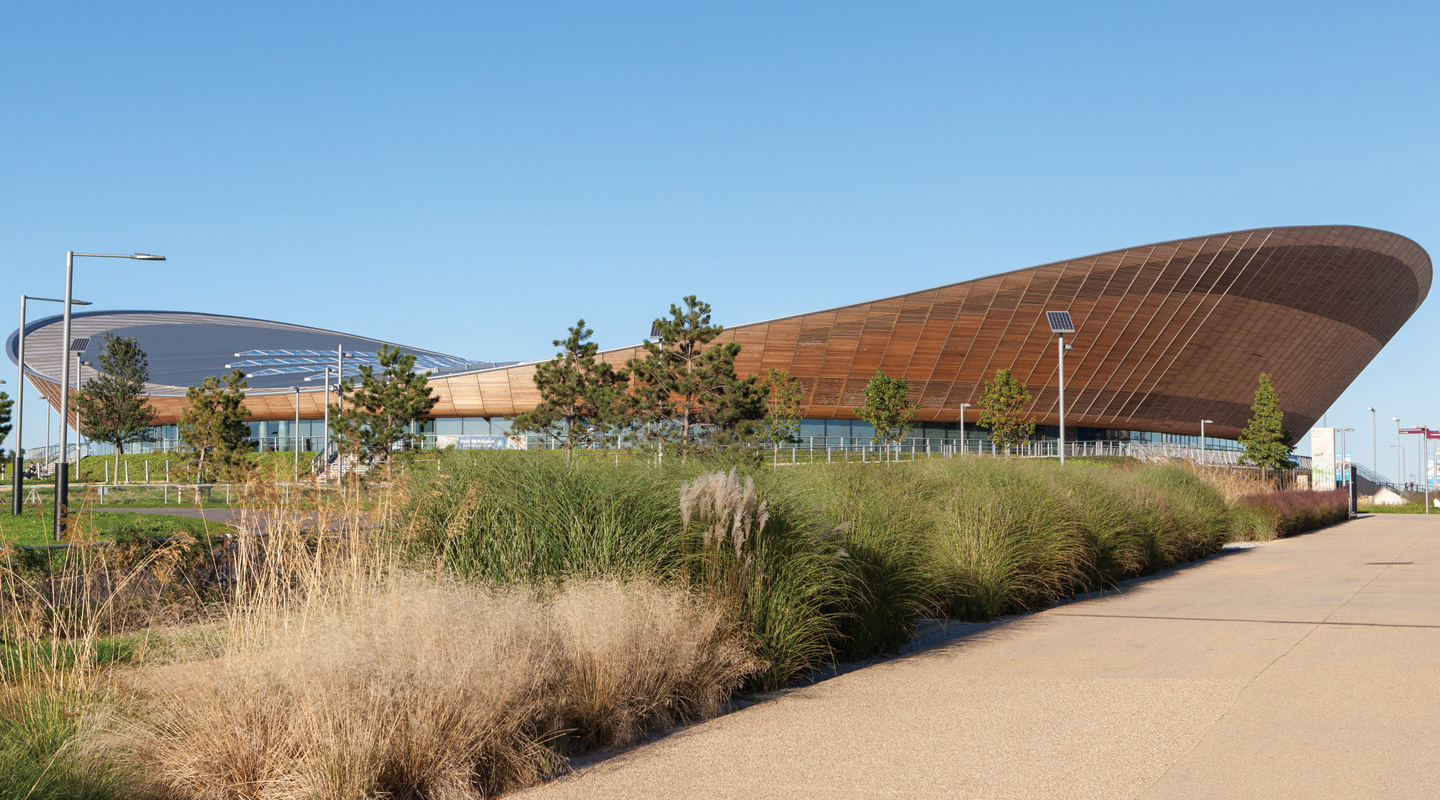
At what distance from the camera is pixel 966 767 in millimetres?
5105

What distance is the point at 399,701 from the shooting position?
468 cm

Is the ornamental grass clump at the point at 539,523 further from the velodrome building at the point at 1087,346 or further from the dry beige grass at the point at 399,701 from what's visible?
the velodrome building at the point at 1087,346

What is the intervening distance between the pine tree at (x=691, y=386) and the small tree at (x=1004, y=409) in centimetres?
2792

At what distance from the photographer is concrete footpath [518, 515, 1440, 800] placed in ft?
16.0

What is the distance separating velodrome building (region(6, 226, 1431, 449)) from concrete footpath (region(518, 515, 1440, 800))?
42.2 m

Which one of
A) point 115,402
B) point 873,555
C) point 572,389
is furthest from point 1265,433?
point 115,402

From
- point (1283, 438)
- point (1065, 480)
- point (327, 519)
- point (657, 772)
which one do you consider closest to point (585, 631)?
point (657, 772)

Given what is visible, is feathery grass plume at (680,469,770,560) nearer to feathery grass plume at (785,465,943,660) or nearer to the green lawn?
feathery grass plume at (785,465,943,660)

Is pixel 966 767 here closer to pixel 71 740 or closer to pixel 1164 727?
pixel 1164 727

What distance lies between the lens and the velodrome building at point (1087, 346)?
5519 cm

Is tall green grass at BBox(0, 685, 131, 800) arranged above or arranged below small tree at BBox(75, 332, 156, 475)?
below

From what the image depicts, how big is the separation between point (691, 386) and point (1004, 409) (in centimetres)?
3025

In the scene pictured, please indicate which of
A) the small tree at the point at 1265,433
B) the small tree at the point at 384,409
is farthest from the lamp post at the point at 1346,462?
the small tree at the point at 384,409

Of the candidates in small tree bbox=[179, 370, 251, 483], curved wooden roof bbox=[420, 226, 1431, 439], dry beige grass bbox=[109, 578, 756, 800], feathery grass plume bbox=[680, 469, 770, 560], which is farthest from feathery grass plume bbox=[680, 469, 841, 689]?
curved wooden roof bbox=[420, 226, 1431, 439]
